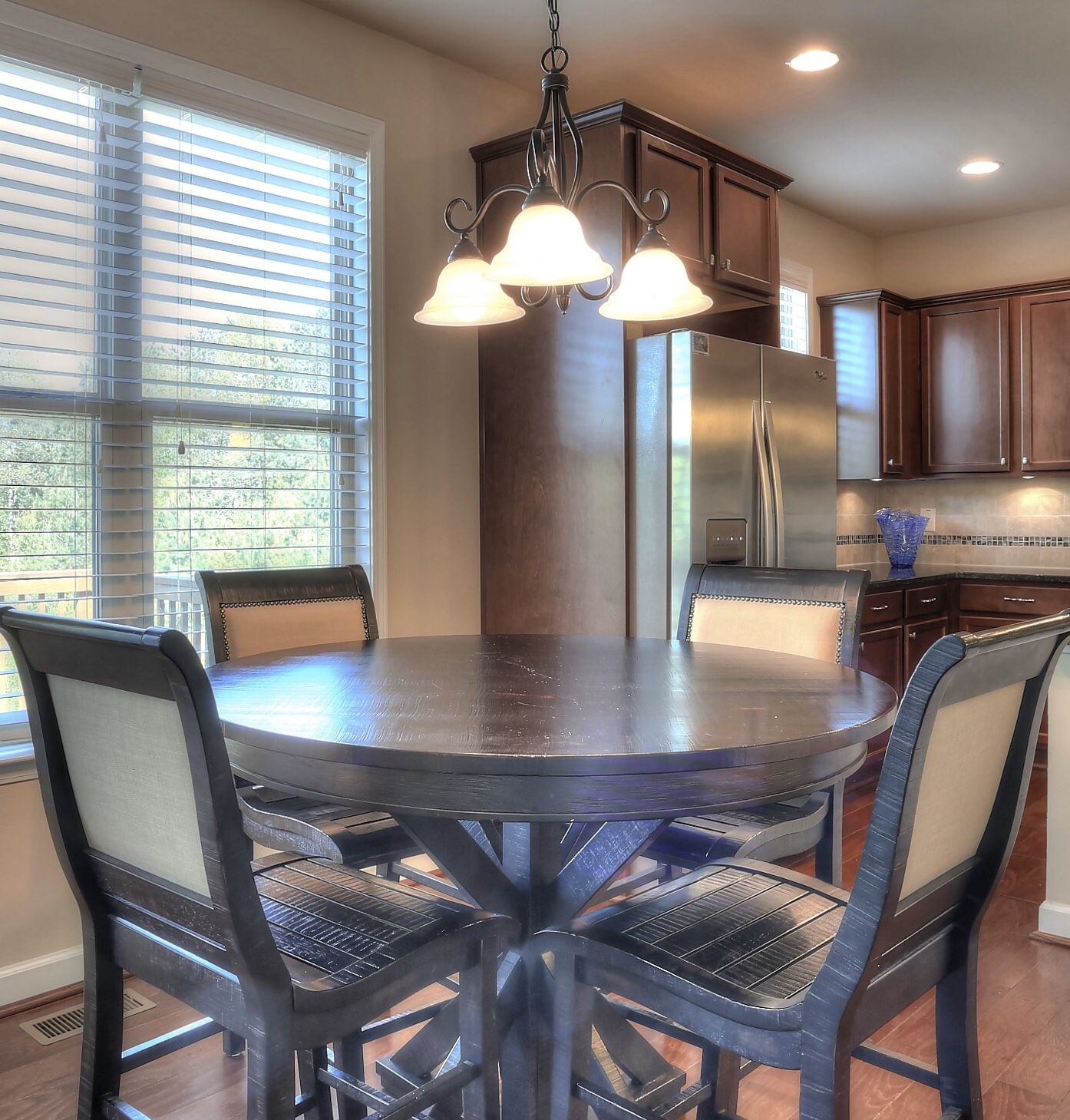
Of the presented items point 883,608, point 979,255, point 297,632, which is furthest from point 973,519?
point 297,632

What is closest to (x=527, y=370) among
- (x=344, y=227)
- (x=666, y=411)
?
(x=666, y=411)

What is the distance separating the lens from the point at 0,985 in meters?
2.37

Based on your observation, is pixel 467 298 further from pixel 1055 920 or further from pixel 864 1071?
pixel 1055 920


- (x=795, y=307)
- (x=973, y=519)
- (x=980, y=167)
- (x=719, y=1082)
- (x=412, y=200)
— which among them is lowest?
(x=719, y=1082)

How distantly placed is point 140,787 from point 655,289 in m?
1.31

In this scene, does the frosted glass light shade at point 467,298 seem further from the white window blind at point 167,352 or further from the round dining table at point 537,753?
the white window blind at point 167,352

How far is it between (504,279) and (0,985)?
6.59ft

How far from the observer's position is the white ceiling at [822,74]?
3006 mm

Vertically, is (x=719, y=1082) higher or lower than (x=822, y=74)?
lower

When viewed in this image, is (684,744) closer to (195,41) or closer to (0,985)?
(0,985)

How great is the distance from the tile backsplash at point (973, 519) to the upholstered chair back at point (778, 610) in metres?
2.79

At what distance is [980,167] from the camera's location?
4.41m

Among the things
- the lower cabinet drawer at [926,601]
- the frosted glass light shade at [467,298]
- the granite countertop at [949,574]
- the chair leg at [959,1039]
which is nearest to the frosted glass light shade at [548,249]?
the frosted glass light shade at [467,298]

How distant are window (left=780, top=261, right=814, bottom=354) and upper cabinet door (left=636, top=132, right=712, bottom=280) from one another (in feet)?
5.14
